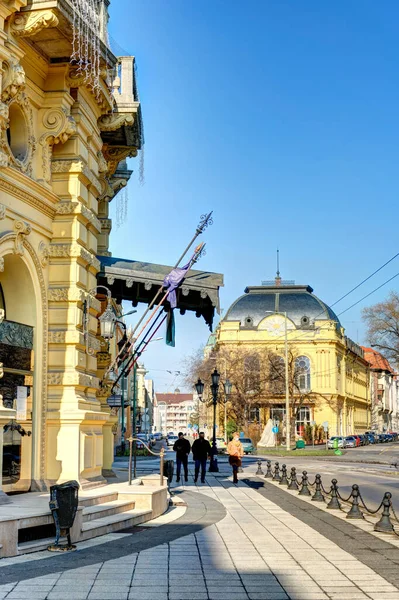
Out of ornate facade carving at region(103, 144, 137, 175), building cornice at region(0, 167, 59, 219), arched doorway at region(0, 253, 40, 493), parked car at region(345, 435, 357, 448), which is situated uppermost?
ornate facade carving at region(103, 144, 137, 175)

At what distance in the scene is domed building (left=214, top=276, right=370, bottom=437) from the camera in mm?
78375

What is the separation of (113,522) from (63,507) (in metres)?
2.11

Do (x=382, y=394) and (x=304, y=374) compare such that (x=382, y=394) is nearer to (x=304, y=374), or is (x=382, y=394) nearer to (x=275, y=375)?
(x=304, y=374)

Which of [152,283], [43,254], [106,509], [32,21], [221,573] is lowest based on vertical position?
[221,573]

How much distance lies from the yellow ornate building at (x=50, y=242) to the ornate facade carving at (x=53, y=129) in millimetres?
19

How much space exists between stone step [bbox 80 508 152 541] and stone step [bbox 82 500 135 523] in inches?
3.0

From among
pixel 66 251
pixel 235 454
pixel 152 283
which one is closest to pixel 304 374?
pixel 235 454

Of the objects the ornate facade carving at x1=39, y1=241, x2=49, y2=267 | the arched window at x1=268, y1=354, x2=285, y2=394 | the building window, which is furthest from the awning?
the building window

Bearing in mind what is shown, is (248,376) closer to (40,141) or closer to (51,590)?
(40,141)

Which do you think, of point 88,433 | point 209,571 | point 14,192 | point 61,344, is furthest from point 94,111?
point 209,571

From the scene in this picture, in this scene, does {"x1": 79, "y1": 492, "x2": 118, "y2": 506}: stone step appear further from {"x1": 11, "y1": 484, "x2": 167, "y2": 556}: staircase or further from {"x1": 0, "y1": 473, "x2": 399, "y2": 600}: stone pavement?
{"x1": 0, "y1": 473, "x2": 399, "y2": 600}: stone pavement

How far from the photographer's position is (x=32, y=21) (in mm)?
12750

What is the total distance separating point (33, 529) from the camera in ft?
33.6

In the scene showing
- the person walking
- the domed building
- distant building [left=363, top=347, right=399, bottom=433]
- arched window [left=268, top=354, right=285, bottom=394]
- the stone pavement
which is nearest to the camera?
the stone pavement
